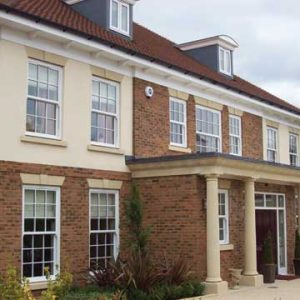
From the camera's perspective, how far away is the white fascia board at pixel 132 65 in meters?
13.1

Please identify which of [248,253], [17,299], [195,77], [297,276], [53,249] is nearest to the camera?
[17,299]

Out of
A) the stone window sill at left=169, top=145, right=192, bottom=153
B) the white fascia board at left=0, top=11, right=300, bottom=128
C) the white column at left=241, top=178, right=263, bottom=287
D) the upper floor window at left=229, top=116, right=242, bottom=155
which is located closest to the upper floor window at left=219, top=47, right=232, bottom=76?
the white fascia board at left=0, top=11, right=300, bottom=128

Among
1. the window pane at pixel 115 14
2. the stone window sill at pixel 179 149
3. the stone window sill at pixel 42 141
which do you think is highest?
the window pane at pixel 115 14

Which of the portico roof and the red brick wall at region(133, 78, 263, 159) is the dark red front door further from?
the red brick wall at region(133, 78, 263, 159)

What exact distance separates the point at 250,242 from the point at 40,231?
6225mm

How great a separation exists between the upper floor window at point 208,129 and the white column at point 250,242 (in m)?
2.69

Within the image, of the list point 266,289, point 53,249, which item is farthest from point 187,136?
point 53,249

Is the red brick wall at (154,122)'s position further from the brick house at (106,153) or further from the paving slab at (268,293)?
the paving slab at (268,293)

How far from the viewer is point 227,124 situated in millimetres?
20125

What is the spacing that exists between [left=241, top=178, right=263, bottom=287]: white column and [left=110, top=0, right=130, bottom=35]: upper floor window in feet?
19.0

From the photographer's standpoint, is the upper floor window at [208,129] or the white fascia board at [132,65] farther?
the upper floor window at [208,129]

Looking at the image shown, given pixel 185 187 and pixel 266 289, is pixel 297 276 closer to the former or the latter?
pixel 266 289

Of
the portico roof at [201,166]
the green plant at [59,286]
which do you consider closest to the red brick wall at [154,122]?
the portico roof at [201,166]

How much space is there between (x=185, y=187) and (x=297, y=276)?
22.7ft
